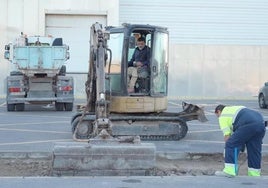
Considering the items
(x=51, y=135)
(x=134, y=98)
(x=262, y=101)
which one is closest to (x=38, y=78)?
(x=51, y=135)

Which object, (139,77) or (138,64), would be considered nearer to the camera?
(138,64)

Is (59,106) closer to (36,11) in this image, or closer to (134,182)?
(36,11)

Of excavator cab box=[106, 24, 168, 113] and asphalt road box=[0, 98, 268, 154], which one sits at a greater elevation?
excavator cab box=[106, 24, 168, 113]

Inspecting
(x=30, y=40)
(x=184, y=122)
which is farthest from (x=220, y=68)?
(x=184, y=122)

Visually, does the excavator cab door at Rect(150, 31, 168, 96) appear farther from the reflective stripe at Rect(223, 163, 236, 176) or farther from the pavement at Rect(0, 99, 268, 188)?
the reflective stripe at Rect(223, 163, 236, 176)

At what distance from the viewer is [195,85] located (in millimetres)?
34438

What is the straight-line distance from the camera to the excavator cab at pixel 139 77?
13.7m

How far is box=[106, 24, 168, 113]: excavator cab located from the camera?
13.7 m

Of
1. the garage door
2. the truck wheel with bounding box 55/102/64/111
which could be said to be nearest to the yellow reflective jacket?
the truck wheel with bounding box 55/102/64/111

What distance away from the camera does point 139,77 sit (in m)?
14.0

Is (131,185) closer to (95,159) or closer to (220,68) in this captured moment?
(95,159)

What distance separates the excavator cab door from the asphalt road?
51.7 inches

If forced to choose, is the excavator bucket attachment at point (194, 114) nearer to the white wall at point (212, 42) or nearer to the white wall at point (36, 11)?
the white wall at point (36, 11)

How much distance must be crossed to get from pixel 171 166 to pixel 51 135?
173 inches
